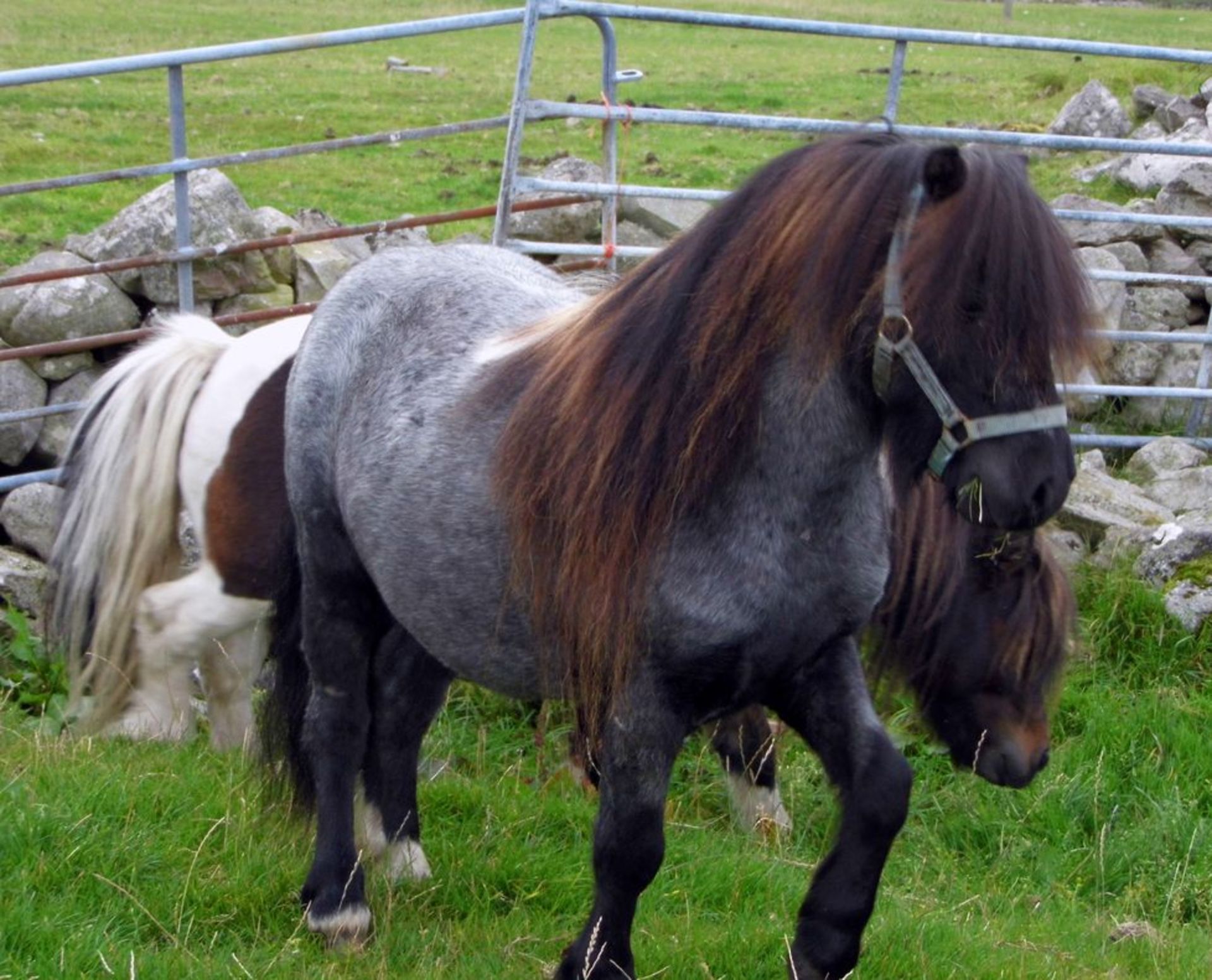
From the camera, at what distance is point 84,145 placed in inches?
614

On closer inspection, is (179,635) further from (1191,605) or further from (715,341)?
(1191,605)

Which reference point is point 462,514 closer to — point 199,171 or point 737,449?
point 737,449

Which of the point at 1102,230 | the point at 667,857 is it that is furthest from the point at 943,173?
the point at 1102,230

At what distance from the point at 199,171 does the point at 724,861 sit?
5.39 meters

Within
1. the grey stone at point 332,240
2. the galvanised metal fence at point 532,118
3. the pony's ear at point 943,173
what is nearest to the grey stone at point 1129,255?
the galvanised metal fence at point 532,118

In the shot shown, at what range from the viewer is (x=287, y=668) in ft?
14.5

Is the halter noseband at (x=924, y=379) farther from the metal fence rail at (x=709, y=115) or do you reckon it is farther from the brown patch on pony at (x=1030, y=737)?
the metal fence rail at (x=709, y=115)

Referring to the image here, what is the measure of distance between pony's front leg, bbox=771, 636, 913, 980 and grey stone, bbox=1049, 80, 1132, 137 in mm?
11466

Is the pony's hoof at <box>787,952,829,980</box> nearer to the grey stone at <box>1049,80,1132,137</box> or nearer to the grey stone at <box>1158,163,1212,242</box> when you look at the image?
the grey stone at <box>1158,163,1212,242</box>

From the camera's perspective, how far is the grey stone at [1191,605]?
5.98 m

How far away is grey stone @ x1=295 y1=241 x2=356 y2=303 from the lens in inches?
316

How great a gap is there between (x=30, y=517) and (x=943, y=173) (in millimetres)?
5107

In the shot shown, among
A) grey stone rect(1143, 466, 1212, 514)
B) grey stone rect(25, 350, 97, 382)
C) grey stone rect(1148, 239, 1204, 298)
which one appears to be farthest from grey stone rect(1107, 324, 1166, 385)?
grey stone rect(25, 350, 97, 382)

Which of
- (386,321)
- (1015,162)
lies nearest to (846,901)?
(1015,162)
